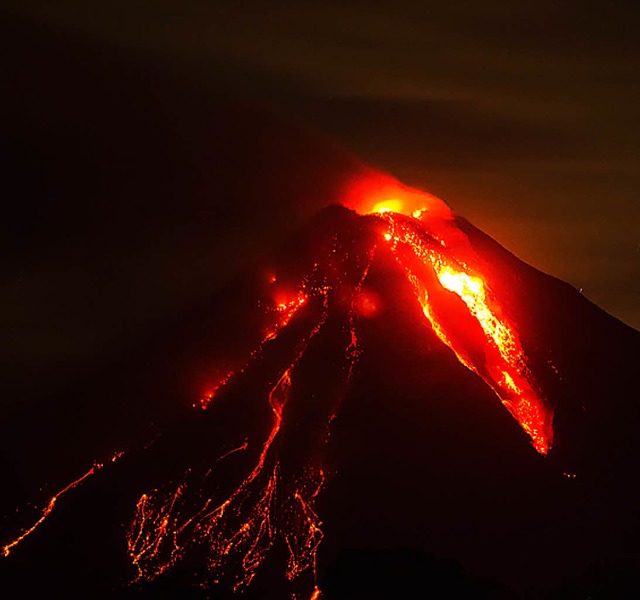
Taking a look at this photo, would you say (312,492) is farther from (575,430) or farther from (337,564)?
(575,430)

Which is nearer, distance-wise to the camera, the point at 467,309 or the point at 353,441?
the point at 353,441

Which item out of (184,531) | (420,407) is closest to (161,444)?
(184,531)

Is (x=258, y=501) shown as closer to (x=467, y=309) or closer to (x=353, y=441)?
(x=353, y=441)

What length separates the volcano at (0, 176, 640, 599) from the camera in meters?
27.1

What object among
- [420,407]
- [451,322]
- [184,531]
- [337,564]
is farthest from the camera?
[451,322]

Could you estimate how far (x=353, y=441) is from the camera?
2872 centimetres

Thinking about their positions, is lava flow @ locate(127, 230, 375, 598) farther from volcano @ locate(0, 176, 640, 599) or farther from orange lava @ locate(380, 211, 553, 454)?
orange lava @ locate(380, 211, 553, 454)

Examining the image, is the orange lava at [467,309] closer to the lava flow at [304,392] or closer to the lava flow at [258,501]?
the lava flow at [304,392]

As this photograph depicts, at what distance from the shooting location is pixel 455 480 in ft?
93.5

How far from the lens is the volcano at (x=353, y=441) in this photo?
27.1 meters

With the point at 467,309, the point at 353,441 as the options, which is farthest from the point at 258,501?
the point at 467,309

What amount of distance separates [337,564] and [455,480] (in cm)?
347

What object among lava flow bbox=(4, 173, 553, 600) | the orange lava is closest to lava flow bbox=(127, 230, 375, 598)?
lava flow bbox=(4, 173, 553, 600)

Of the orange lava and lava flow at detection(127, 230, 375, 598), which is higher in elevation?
the orange lava
